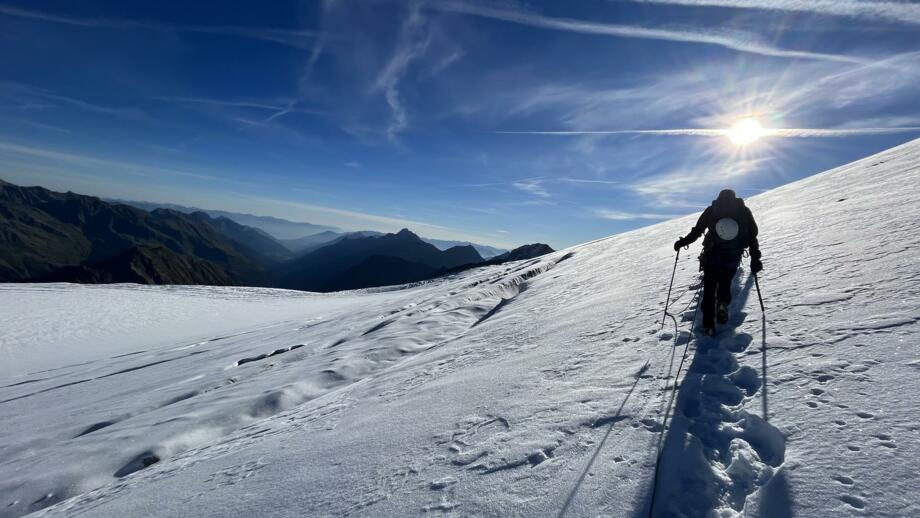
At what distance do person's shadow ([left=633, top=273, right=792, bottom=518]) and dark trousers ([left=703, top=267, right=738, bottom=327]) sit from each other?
1.41 meters

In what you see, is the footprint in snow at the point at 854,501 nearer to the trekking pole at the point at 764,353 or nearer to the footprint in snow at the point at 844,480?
the footprint in snow at the point at 844,480

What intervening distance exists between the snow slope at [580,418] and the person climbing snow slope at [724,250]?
22.4 inches

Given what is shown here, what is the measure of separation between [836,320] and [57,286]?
215 feet

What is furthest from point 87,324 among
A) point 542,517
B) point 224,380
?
point 542,517

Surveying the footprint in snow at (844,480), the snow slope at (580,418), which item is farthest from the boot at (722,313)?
the footprint in snow at (844,480)

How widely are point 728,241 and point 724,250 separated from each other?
0.18 m

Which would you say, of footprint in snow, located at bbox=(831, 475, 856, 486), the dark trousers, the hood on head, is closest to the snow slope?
footprint in snow, located at bbox=(831, 475, 856, 486)

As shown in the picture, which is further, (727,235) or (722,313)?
(727,235)

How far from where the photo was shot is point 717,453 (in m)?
4.15

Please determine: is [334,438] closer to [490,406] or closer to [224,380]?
[490,406]

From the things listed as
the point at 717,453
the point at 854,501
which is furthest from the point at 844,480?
the point at 717,453

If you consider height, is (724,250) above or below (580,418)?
above

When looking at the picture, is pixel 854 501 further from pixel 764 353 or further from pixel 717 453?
pixel 764 353

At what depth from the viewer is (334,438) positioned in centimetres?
679
